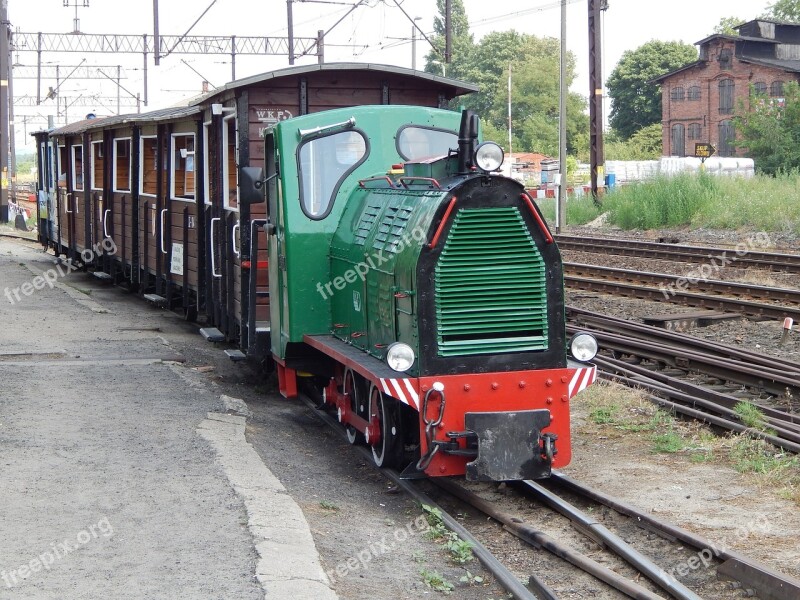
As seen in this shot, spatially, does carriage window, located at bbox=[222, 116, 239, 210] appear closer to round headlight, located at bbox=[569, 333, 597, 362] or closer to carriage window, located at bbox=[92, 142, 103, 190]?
round headlight, located at bbox=[569, 333, 597, 362]

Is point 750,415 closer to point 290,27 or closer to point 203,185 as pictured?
point 203,185

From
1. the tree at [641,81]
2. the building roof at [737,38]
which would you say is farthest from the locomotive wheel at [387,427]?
the tree at [641,81]

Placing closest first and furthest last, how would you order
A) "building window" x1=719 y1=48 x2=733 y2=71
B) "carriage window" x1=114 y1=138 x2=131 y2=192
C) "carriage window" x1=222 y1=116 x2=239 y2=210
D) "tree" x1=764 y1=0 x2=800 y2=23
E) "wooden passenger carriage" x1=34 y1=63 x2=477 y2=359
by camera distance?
"wooden passenger carriage" x1=34 y1=63 x2=477 y2=359, "carriage window" x1=222 y1=116 x2=239 y2=210, "carriage window" x1=114 y1=138 x2=131 y2=192, "building window" x1=719 y1=48 x2=733 y2=71, "tree" x1=764 y1=0 x2=800 y2=23

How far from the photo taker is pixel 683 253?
20750 mm

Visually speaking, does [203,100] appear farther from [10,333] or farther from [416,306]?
[416,306]

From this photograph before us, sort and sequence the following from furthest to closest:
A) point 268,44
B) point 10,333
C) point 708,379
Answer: point 268,44
point 10,333
point 708,379

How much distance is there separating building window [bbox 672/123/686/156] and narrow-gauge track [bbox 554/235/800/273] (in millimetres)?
36410

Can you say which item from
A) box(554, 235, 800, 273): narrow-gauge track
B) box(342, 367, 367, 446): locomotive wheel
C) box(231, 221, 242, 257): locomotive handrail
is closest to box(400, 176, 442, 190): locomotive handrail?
box(342, 367, 367, 446): locomotive wheel

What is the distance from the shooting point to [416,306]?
663 centimetres

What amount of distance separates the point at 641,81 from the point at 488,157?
68255 mm

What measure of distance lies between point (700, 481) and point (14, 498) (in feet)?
14.8

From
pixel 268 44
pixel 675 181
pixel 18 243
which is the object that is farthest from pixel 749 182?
pixel 18 243

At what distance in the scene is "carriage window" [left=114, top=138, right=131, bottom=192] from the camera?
1722 centimetres

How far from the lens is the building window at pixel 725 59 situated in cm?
5569
